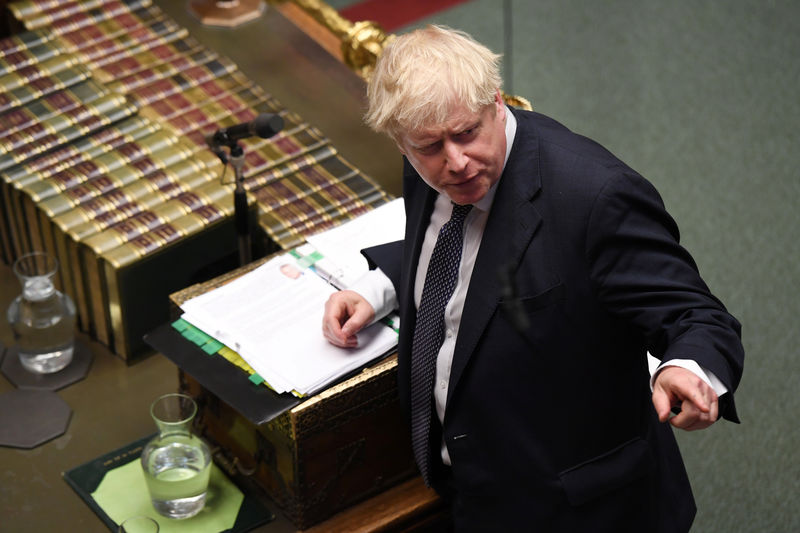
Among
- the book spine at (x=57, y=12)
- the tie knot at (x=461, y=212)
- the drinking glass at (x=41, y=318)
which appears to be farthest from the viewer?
the book spine at (x=57, y=12)

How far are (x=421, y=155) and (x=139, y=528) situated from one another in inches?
39.8

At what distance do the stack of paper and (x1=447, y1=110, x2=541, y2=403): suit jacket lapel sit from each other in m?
0.40

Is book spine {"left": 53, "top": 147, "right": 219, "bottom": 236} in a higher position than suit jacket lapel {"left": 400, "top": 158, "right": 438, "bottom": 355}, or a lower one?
lower

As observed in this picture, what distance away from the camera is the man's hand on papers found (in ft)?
8.45

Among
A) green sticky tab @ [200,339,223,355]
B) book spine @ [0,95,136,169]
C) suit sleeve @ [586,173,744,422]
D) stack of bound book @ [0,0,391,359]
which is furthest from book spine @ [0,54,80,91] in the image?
suit sleeve @ [586,173,744,422]

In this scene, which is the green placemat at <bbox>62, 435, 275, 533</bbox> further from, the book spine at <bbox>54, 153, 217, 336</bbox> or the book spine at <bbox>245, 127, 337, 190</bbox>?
the book spine at <bbox>245, 127, 337, 190</bbox>

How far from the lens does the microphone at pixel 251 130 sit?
278 cm

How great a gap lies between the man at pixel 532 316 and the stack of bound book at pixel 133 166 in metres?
0.70

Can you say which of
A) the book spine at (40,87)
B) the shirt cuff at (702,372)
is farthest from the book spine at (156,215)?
the shirt cuff at (702,372)

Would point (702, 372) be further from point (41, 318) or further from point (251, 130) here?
point (41, 318)

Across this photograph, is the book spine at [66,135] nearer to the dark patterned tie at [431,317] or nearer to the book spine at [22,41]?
the book spine at [22,41]

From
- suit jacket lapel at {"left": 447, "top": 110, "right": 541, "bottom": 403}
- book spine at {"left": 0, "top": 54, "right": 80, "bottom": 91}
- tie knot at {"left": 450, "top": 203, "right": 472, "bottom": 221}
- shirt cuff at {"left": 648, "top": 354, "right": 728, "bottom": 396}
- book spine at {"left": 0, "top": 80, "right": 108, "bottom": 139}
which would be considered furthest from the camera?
book spine at {"left": 0, "top": 54, "right": 80, "bottom": 91}

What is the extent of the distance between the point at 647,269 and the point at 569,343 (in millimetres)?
225

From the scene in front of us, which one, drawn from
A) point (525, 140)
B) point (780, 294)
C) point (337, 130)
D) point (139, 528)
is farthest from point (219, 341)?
point (780, 294)
